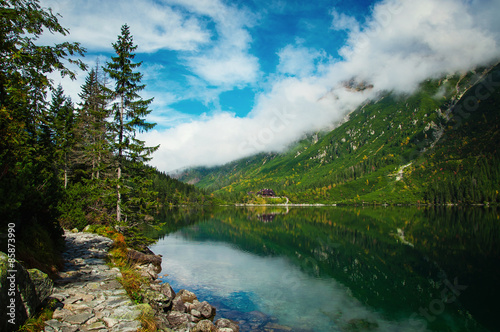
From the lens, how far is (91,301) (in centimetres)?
1164

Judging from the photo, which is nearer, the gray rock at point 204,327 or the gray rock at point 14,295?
the gray rock at point 14,295

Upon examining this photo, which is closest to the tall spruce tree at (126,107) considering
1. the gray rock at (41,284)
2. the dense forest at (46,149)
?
the dense forest at (46,149)

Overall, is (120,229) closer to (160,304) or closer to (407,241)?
(160,304)

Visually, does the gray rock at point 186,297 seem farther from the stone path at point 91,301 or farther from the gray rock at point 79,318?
the gray rock at point 79,318

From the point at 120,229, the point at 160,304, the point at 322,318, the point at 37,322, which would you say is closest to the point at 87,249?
the point at 120,229

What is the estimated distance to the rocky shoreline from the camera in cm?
1006

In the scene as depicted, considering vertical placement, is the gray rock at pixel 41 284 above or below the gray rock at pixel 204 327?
above

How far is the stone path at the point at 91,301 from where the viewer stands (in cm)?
973

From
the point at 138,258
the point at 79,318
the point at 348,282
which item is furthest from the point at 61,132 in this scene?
the point at 348,282

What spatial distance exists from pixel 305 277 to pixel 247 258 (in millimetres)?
12994

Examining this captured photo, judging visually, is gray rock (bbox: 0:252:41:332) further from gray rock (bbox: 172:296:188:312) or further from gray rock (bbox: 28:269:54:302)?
gray rock (bbox: 172:296:188:312)

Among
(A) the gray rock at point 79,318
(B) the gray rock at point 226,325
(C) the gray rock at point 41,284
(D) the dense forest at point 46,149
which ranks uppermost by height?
Result: (D) the dense forest at point 46,149

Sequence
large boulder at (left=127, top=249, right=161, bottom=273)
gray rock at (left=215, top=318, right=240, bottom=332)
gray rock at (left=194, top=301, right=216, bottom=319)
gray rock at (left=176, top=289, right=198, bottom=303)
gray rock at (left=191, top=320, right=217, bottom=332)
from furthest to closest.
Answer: large boulder at (left=127, top=249, right=161, bottom=273) → gray rock at (left=176, top=289, right=198, bottom=303) → gray rock at (left=194, top=301, right=216, bottom=319) → gray rock at (left=215, top=318, right=240, bottom=332) → gray rock at (left=191, top=320, right=217, bottom=332)

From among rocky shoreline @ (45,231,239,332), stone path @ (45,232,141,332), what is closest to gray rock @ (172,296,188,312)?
rocky shoreline @ (45,231,239,332)
